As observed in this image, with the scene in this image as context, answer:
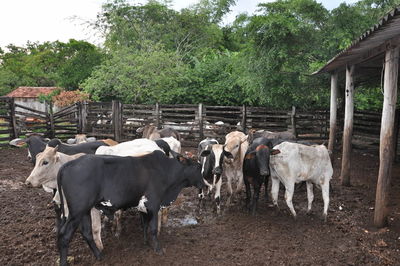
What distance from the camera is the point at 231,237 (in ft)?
16.3

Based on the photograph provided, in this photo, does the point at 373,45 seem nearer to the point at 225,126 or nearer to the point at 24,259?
the point at 24,259

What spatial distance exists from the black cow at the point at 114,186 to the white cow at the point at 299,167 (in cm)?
192

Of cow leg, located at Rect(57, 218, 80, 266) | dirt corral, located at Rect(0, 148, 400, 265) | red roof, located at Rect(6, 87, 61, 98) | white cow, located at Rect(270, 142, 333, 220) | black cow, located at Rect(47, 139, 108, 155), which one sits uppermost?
red roof, located at Rect(6, 87, 61, 98)

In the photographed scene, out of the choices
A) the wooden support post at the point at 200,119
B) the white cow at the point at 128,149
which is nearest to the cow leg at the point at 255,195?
the white cow at the point at 128,149

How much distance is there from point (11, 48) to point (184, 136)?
2005 inches

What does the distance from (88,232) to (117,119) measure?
11.0 meters

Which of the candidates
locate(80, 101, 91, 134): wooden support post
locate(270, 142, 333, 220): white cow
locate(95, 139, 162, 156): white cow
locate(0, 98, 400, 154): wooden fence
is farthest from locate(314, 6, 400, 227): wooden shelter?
locate(80, 101, 91, 134): wooden support post

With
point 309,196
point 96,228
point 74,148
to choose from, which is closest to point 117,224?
point 96,228

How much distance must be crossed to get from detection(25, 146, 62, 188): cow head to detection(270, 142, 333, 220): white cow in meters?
3.67

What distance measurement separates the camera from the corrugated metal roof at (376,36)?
4035 millimetres

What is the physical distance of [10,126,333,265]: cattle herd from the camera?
389cm

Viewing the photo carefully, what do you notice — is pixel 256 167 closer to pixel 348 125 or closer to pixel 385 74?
pixel 385 74

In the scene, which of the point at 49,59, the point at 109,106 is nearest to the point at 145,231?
the point at 109,106

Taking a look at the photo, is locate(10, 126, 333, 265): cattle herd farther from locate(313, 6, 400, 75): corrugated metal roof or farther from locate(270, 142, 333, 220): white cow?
locate(313, 6, 400, 75): corrugated metal roof
